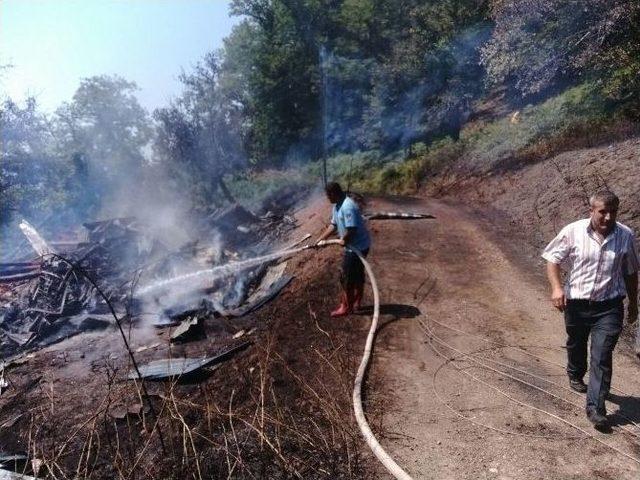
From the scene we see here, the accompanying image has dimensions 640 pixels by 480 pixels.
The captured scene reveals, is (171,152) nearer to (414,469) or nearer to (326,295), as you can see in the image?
(326,295)

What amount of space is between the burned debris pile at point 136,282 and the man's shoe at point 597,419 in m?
5.61

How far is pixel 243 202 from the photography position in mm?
24016

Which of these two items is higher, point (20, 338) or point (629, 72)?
point (629, 72)

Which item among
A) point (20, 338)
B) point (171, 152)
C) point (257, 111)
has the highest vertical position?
point (257, 111)

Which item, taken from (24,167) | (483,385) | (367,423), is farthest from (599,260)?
(24,167)

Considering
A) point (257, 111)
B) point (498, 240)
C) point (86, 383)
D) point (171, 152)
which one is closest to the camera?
point (86, 383)

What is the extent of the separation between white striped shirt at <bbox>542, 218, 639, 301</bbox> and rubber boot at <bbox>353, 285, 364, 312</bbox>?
10.2 feet

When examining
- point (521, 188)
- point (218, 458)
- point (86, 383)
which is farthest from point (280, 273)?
point (521, 188)

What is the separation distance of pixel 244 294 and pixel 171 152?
20.9 meters

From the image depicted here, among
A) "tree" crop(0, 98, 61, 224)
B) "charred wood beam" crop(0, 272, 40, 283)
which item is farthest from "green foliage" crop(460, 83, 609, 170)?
"tree" crop(0, 98, 61, 224)

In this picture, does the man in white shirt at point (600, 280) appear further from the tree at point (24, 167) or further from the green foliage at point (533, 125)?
the tree at point (24, 167)

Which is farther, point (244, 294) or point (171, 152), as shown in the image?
point (171, 152)

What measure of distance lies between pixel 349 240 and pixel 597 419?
3.56 meters

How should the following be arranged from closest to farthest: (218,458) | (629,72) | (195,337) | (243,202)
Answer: (218,458), (195,337), (629,72), (243,202)
